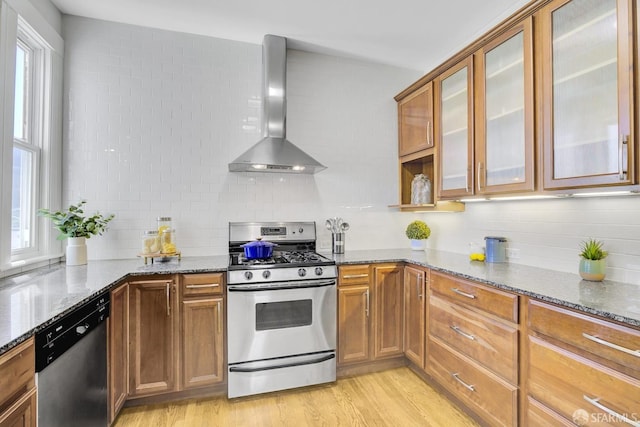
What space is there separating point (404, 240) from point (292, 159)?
1522 mm

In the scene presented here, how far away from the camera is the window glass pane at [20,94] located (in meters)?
2.07

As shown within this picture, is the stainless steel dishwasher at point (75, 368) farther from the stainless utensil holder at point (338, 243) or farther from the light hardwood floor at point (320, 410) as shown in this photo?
the stainless utensil holder at point (338, 243)

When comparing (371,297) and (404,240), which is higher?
(404,240)

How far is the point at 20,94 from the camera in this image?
6.93ft

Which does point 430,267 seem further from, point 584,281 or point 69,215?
point 69,215

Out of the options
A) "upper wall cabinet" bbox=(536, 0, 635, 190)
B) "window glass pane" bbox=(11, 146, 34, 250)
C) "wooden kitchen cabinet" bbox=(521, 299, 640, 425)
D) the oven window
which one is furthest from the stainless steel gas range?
"upper wall cabinet" bbox=(536, 0, 635, 190)

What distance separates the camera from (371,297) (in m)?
2.51

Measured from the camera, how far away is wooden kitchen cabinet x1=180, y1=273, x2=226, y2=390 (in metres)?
2.12

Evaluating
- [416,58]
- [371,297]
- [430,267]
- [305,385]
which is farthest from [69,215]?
[416,58]

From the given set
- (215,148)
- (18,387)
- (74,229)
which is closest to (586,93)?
(215,148)

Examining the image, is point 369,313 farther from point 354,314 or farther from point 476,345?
point 476,345

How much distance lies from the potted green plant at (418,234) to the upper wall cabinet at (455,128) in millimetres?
555

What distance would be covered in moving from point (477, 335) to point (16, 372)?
208cm

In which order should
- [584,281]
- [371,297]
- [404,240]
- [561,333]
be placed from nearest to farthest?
1. [561,333]
2. [584,281]
3. [371,297]
4. [404,240]
